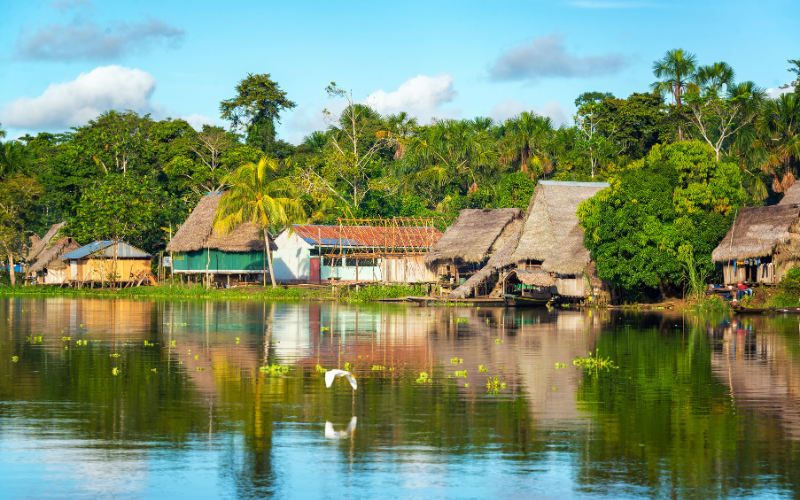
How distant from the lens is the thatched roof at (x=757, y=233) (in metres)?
35.2

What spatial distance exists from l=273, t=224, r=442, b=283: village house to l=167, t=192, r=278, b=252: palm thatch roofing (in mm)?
1714

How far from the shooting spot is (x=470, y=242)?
48.1 m

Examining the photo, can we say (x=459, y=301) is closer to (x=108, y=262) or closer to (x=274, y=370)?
(x=274, y=370)

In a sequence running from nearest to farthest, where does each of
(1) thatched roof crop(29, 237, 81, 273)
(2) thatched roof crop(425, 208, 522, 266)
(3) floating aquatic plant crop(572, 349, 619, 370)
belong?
(3) floating aquatic plant crop(572, 349, 619, 370) < (2) thatched roof crop(425, 208, 522, 266) < (1) thatched roof crop(29, 237, 81, 273)

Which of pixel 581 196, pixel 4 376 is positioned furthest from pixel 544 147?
pixel 4 376

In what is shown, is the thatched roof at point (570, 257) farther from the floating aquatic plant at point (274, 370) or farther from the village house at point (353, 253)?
the floating aquatic plant at point (274, 370)

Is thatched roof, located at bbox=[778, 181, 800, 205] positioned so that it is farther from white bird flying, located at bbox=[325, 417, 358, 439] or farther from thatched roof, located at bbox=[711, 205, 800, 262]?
white bird flying, located at bbox=[325, 417, 358, 439]

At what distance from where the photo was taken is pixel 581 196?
149 ft

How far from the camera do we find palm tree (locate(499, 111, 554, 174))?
60.7 metres

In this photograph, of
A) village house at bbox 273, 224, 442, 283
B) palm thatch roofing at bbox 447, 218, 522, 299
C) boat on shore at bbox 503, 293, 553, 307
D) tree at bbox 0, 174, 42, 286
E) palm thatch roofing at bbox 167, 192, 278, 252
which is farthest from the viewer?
tree at bbox 0, 174, 42, 286

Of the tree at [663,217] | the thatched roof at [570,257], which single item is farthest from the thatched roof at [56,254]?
the tree at [663,217]

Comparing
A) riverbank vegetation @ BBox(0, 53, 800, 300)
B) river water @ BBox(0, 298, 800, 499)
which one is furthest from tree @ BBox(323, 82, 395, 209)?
river water @ BBox(0, 298, 800, 499)

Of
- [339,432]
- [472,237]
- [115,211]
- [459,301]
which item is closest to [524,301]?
[459,301]

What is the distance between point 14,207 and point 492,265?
3690 cm
